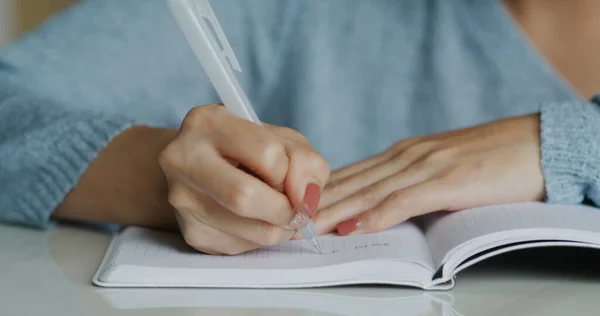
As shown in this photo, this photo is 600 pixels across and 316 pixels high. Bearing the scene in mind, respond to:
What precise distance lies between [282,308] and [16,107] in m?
0.45

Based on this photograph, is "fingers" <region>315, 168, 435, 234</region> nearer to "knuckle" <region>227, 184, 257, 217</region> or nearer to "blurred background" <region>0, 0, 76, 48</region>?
"knuckle" <region>227, 184, 257, 217</region>

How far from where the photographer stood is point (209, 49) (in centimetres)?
52

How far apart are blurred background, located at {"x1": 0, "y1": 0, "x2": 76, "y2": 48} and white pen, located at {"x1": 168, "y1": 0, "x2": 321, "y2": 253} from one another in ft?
3.18

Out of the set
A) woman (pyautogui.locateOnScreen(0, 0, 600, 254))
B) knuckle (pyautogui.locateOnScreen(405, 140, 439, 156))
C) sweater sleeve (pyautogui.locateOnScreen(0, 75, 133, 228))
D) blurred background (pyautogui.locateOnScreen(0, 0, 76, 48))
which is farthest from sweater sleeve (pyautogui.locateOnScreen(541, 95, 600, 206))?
blurred background (pyautogui.locateOnScreen(0, 0, 76, 48))

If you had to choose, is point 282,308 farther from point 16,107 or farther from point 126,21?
point 126,21

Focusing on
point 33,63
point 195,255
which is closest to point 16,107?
point 33,63

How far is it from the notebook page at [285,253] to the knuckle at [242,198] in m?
0.06

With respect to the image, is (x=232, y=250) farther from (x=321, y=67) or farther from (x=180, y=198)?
(x=321, y=67)

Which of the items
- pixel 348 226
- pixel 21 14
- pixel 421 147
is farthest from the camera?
pixel 21 14

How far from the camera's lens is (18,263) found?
0.59 metres

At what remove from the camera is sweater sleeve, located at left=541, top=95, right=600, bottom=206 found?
664 mm

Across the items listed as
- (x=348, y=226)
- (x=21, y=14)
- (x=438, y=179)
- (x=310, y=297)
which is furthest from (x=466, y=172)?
(x=21, y=14)

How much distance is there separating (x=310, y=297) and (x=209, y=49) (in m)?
0.19

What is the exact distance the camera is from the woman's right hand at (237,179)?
0.50 meters
